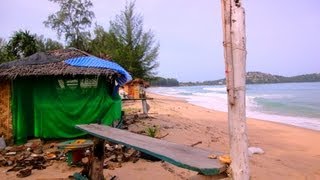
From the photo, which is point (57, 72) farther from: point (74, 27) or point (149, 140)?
point (74, 27)

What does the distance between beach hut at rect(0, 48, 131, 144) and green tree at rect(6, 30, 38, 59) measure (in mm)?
13958

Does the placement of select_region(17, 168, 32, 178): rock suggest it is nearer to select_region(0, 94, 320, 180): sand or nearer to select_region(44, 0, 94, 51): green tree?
select_region(0, 94, 320, 180): sand

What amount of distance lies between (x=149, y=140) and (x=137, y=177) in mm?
2097

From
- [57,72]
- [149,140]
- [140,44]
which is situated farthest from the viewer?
[140,44]

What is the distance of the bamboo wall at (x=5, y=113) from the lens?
9914 millimetres

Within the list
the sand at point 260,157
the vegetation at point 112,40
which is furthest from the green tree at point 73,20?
the sand at point 260,157

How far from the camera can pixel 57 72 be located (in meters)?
9.66

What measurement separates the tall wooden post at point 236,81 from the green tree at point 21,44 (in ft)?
72.7

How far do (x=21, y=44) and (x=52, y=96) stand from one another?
14986mm

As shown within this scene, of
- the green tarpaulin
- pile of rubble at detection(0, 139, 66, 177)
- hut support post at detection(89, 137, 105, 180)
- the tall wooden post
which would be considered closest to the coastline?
the green tarpaulin

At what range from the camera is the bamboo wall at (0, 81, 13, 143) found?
991cm

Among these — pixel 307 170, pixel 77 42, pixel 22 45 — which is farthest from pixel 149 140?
pixel 77 42

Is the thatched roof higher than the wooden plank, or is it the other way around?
the thatched roof

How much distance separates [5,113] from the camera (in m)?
9.94
